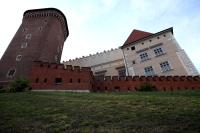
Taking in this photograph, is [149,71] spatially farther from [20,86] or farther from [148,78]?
[20,86]

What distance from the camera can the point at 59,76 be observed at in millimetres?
22375

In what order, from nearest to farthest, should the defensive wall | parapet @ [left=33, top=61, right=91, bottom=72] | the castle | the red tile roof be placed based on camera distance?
the defensive wall < the castle < parapet @ [left=33, top=61, right=91, bottom=72] < the red tile roof

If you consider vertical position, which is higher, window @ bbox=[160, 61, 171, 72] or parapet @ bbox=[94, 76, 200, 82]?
window @ bbox=[160, 61, 171, 72]

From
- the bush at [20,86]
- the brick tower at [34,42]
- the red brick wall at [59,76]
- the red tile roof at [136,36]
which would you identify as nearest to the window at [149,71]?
the red tile roof at [136,36]

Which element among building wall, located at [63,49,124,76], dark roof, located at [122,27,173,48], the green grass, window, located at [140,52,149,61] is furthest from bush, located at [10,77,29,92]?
dark roof, located at [122,27,173,48]

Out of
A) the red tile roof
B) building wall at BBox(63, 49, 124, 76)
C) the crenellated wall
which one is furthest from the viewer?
building wall at BBox(63, 49, 124, 76)

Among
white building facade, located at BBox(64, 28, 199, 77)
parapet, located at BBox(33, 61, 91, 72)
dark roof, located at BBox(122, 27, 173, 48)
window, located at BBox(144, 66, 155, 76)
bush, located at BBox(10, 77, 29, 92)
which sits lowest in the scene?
bush, located at BBox(10, 77, 29, 92)

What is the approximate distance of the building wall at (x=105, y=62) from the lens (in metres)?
34.0

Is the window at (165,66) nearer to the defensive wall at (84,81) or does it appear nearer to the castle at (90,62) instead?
the castle at (90,62)

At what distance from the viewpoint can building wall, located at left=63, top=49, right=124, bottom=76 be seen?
3395cm

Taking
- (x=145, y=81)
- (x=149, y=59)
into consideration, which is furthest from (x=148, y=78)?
(x=149, y=59)

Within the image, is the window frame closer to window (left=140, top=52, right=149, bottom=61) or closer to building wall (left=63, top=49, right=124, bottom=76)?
window (left=140, top=52, right=149, bottom=61)

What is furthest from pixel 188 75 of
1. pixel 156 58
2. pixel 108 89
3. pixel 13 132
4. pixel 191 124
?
pixel 13 132

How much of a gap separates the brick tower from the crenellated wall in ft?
31.4
